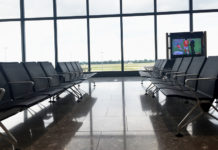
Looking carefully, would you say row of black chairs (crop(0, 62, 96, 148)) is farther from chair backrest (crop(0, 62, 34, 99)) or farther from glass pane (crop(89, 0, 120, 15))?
glass pane (crop(89, 0, 120, 15))

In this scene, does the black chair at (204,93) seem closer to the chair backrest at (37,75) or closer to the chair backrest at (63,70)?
the chair backrest at (37,75)

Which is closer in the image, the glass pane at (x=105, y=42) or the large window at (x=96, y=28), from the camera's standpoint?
the large window at (x=96, y=28)

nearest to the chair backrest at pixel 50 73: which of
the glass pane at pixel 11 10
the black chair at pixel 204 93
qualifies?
the black chair at pixel 204 93

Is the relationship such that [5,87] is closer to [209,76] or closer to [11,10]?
[209,76]

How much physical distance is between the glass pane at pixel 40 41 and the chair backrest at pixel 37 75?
6405 millimetres

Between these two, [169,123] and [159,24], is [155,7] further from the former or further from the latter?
[169,123]

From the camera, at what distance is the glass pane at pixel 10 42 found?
1006cm

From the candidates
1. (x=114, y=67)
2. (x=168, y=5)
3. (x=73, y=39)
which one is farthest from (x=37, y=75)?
(x=168, y=5)

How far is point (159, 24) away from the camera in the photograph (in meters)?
9.75

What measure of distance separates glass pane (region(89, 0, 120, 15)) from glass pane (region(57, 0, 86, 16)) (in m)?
0.35

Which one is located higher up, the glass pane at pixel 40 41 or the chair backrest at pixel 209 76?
the glass pane at pixel 40 41

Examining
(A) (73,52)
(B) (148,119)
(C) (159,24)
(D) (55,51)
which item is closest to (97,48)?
(A) (73,52)

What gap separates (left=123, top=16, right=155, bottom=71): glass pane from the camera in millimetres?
9844

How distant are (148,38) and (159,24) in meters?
0.74
